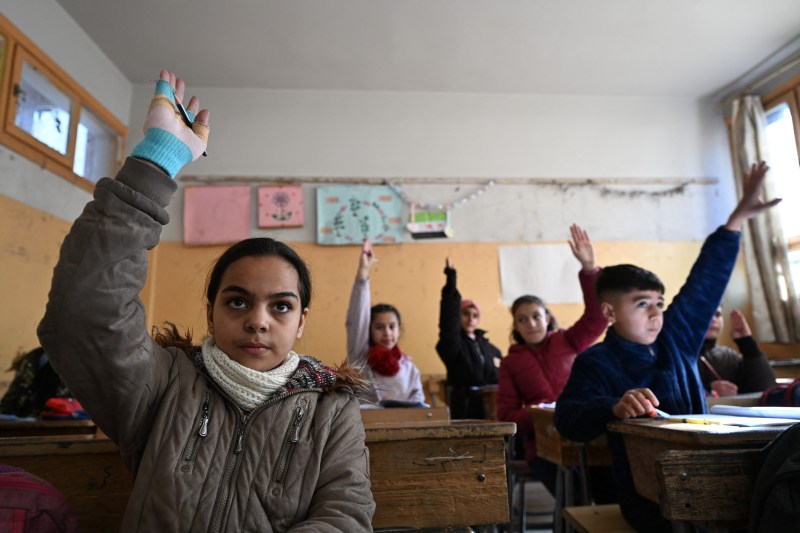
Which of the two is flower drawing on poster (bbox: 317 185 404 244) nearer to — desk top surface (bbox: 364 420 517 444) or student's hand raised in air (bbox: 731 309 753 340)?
student's hand raised in air (bbox: 731 309 753 340)

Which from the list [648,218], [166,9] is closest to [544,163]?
[648,218]

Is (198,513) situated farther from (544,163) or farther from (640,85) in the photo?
(640,85)

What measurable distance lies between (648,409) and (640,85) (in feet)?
13.8

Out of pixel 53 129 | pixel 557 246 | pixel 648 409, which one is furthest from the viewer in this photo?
pixel 557 246

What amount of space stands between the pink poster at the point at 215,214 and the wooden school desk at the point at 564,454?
304 cm

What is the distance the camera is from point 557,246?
4.46 meters

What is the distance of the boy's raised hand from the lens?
0.81 m

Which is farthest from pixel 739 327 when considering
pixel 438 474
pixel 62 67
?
pixel 62 67

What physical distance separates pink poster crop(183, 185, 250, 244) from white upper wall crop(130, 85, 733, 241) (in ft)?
0.45

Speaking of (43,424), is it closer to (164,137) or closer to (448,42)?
(164,137)

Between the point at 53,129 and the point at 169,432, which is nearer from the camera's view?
the point at 169,432

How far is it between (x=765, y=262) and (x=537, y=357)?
264 centimetres

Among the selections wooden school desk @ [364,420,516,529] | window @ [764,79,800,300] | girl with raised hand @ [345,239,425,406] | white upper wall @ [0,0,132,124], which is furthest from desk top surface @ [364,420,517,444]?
window @ [764,79,800,300]

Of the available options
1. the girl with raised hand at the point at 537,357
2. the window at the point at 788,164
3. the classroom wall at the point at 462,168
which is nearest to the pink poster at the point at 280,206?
the classroom wall at the point at 462,168
